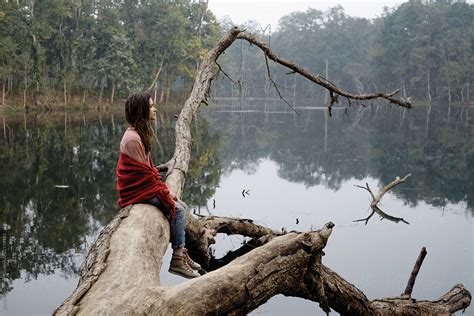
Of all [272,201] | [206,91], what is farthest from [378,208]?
[206,91]

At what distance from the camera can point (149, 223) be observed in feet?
12.9

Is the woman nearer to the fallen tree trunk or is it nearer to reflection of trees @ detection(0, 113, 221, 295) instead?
the fallen tree trunk

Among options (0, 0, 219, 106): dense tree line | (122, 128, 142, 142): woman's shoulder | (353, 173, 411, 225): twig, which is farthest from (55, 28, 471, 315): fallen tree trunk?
(0, 0, 219, 106): dense tree line

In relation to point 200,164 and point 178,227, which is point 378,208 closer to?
point 200,164

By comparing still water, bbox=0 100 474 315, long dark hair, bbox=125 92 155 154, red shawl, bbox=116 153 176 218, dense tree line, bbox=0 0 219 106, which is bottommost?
still water, bbox=0 100 474 315

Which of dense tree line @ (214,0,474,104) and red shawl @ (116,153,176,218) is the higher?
dense tree line @ (214,0,474,104)

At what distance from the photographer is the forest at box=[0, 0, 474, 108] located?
32938 mm

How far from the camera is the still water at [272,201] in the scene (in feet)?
21.0

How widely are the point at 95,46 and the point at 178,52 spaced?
884 centimetres

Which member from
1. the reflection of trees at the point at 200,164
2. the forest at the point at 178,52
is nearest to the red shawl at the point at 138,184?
the reflection of trees at the point at 200,164

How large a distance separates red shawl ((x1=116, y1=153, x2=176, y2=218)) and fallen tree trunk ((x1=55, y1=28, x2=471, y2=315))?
104 mm

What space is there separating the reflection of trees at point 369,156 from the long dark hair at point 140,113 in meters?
8.35

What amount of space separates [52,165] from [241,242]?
26.9ft

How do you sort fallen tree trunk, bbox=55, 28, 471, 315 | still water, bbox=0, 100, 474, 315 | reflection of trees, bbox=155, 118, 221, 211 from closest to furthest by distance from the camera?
1. fallen tree trunk, bbox=55, 28, 471, 315
2. still water, bbox=0, 100, 474, 315
3. reflection of trees, bbox=155, 118, 221, 211
